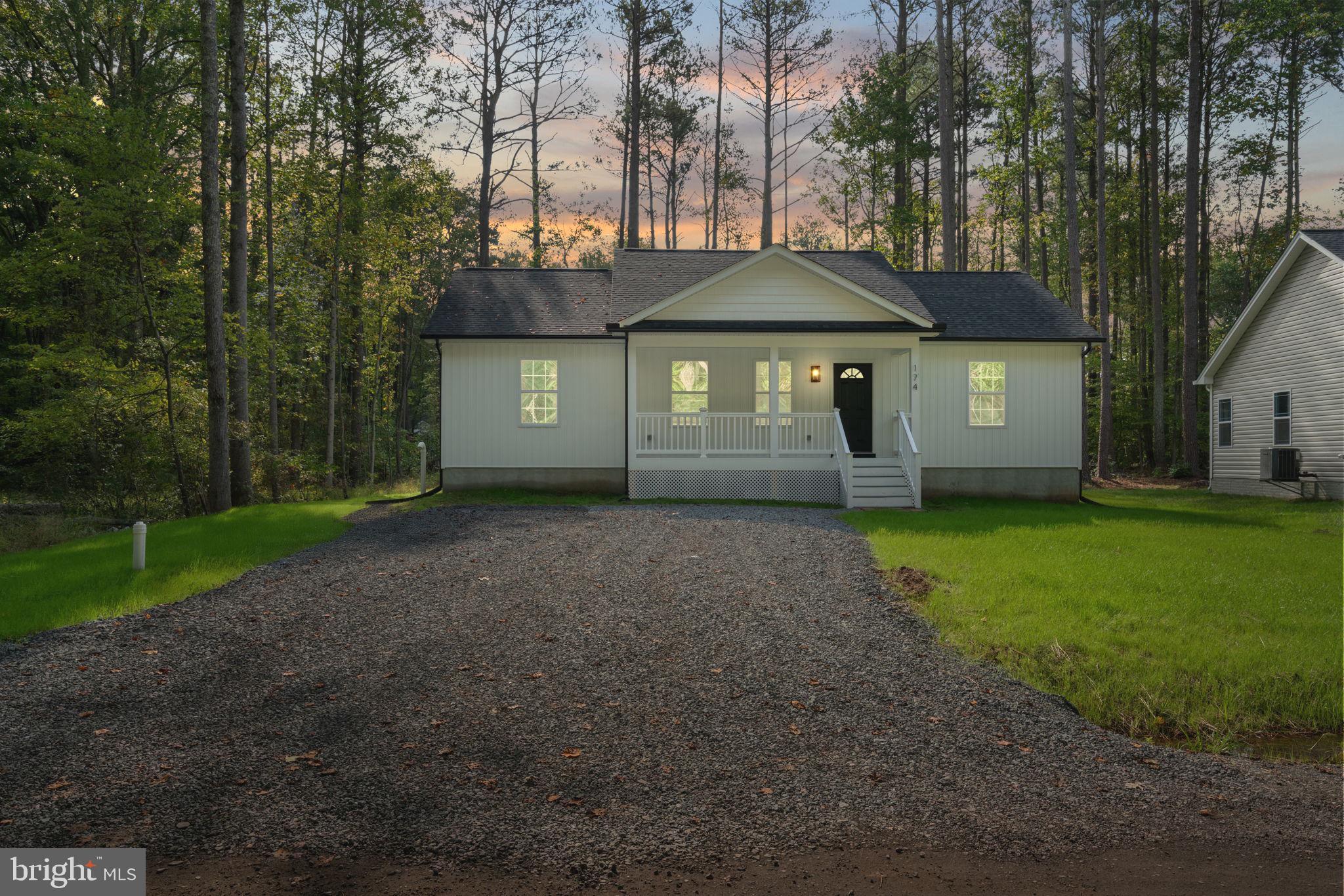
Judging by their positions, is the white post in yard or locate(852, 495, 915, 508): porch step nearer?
the white post in yard

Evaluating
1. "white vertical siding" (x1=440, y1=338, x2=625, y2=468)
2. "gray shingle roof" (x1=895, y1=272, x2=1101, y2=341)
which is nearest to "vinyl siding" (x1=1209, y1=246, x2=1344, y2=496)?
"gray shingle roof" (x1=895, y1=272, x2=1101, y2=341)

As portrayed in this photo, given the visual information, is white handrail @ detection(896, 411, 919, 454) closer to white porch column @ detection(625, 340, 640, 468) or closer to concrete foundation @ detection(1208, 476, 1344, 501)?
white porch column @ detection(625, 340, 640, 468)

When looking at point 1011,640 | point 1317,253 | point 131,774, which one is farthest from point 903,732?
point 1317,253

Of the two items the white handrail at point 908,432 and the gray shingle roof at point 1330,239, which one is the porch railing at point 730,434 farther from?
the gray shingle roof at point 1330,239

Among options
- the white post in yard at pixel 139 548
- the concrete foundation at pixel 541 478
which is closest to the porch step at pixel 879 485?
the concrete foundation at pixel 541 478

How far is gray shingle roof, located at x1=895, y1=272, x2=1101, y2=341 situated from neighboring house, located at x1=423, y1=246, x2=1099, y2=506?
100 mm

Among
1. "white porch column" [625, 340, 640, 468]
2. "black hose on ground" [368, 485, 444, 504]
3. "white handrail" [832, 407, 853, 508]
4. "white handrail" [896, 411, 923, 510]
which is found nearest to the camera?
"white handrail" [896, 411, 923, 510]

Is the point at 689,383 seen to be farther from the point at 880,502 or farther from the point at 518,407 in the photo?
the point at 880,502

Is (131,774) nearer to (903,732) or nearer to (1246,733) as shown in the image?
(903,732)

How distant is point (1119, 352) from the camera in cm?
3716

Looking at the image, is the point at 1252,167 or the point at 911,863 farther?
the point at 1252,167

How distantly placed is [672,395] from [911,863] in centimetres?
1495

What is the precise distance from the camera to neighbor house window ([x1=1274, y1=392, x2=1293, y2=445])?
765 inches
